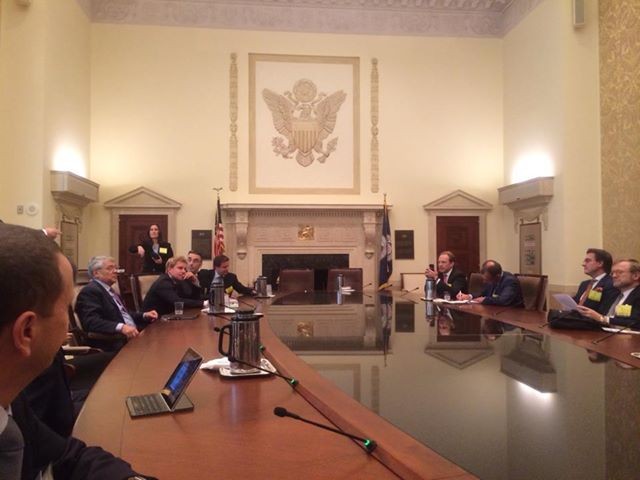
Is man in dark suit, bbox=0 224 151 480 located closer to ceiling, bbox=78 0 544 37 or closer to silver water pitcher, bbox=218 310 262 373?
silver water pitcher, bbox=218 310 262 373

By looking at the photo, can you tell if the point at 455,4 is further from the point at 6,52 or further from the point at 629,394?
the point at 629,394

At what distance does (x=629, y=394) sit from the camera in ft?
5.90

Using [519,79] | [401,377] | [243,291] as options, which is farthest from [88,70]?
[401,377]

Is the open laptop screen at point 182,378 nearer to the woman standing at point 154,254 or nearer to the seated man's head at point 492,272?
the seated man's head at point 492,272

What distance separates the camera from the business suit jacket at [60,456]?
121 cm

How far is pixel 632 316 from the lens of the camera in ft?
11.4

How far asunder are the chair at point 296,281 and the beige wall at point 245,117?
8.29ft

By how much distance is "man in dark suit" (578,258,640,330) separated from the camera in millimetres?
3473

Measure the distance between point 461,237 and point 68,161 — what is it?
738 cm

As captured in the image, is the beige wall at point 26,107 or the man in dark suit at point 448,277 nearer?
the man in dark suit at point 448,277

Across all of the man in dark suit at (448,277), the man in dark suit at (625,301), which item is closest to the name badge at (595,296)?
the man in dark suit at (625,301)

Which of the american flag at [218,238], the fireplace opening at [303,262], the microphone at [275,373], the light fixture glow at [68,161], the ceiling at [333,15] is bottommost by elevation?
the microphone at [275,373]

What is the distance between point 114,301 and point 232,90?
23.2 ft

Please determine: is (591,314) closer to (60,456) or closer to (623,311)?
(623,311)
